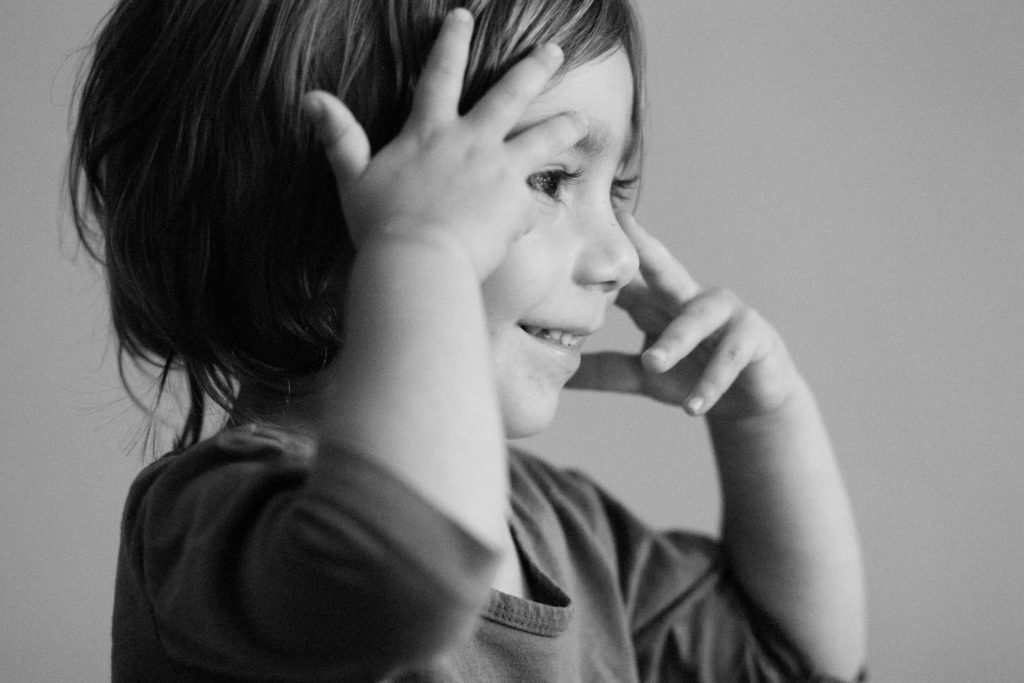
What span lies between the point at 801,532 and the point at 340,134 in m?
0.41

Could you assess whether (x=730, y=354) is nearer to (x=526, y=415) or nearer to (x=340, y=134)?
(x=526, y=415)

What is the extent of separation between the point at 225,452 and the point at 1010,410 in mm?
675

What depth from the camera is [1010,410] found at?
2.93ft

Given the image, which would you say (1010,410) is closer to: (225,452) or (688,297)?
(688,297)

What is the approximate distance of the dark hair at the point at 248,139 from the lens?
0.49 meters

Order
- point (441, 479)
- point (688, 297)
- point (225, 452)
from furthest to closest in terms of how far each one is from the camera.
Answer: point (688, 297) < point (225, 452) < point (441, 479)

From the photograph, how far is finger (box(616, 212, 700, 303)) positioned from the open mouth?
12 centimetres

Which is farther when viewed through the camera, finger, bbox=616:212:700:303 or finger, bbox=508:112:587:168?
finger, bbox=616:212:700:303

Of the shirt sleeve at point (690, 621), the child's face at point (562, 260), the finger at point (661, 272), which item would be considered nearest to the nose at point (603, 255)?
the child's face at point (562, 260)

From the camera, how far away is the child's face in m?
0.52

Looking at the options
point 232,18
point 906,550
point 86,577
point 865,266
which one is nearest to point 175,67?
point 232,18

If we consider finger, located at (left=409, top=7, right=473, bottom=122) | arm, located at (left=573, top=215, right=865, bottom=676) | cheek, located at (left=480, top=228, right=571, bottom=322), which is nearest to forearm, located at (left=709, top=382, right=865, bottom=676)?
arm, located at (left=573, top=215, right=865, bottom=676)

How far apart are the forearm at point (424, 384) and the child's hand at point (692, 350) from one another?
0.24 meters

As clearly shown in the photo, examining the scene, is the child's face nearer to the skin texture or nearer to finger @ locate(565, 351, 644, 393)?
the skin texture
